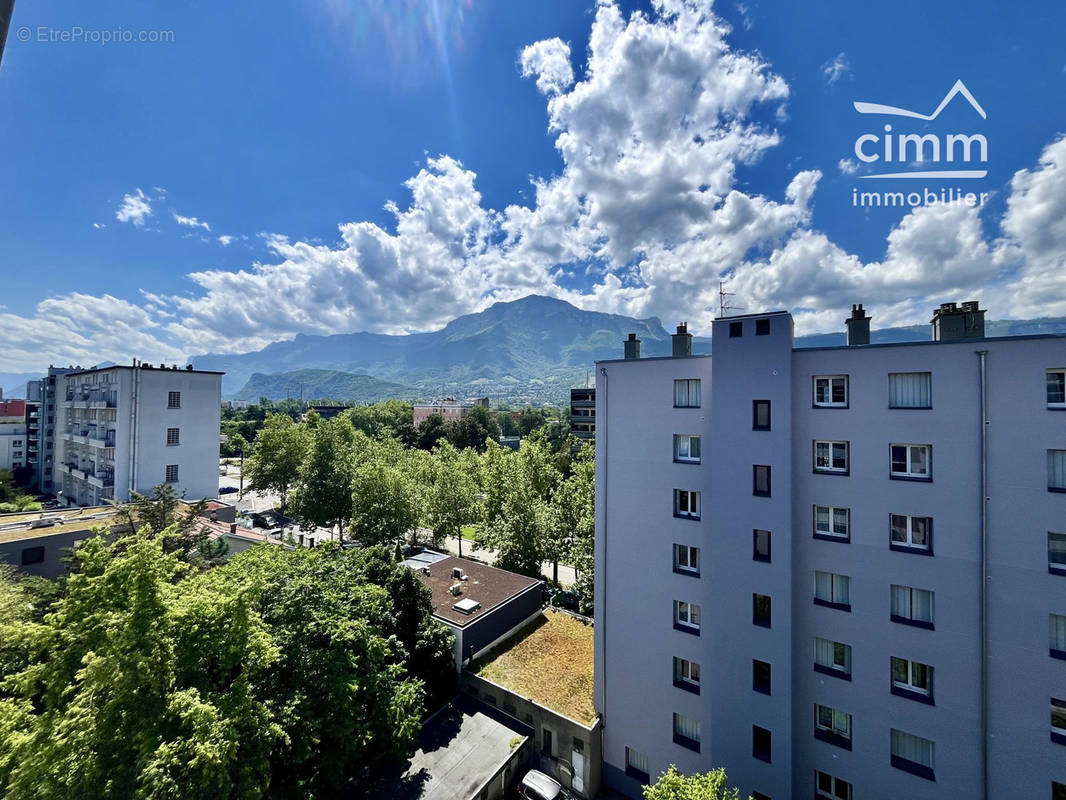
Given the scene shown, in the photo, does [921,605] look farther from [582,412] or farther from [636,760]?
[582,412]

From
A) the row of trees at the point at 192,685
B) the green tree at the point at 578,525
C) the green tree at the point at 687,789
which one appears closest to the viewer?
the row of trees at the point at 192,685

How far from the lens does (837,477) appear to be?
14.6 meters

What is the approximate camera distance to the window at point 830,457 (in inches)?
576

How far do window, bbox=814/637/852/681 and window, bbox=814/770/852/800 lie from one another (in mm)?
3607

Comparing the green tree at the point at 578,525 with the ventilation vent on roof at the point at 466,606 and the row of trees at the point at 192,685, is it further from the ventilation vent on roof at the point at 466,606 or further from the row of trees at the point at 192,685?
the row of trees at the point at 192,685

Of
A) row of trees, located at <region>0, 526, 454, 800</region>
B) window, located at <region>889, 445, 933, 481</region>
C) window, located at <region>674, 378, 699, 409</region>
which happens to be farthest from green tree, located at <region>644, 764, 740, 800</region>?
window, located at <region>674, 378, 699, 409</region>

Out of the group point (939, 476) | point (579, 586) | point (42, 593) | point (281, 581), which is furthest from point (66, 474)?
point (939, 476)

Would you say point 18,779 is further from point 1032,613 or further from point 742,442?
point 1032,613

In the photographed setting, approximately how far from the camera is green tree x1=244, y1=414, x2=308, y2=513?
170 ft

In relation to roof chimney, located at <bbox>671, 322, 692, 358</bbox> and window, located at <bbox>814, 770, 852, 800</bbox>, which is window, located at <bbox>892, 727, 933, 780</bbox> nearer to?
window, located at <bbox>814, 770, 852, 800</bbox>

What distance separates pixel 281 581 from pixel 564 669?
14.7m

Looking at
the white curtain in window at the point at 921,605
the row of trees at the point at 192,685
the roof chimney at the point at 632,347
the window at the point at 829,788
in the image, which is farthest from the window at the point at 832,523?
the row of trees at the point at 192,685

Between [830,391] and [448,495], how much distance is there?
30.5 m

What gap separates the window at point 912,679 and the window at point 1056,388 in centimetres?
863
